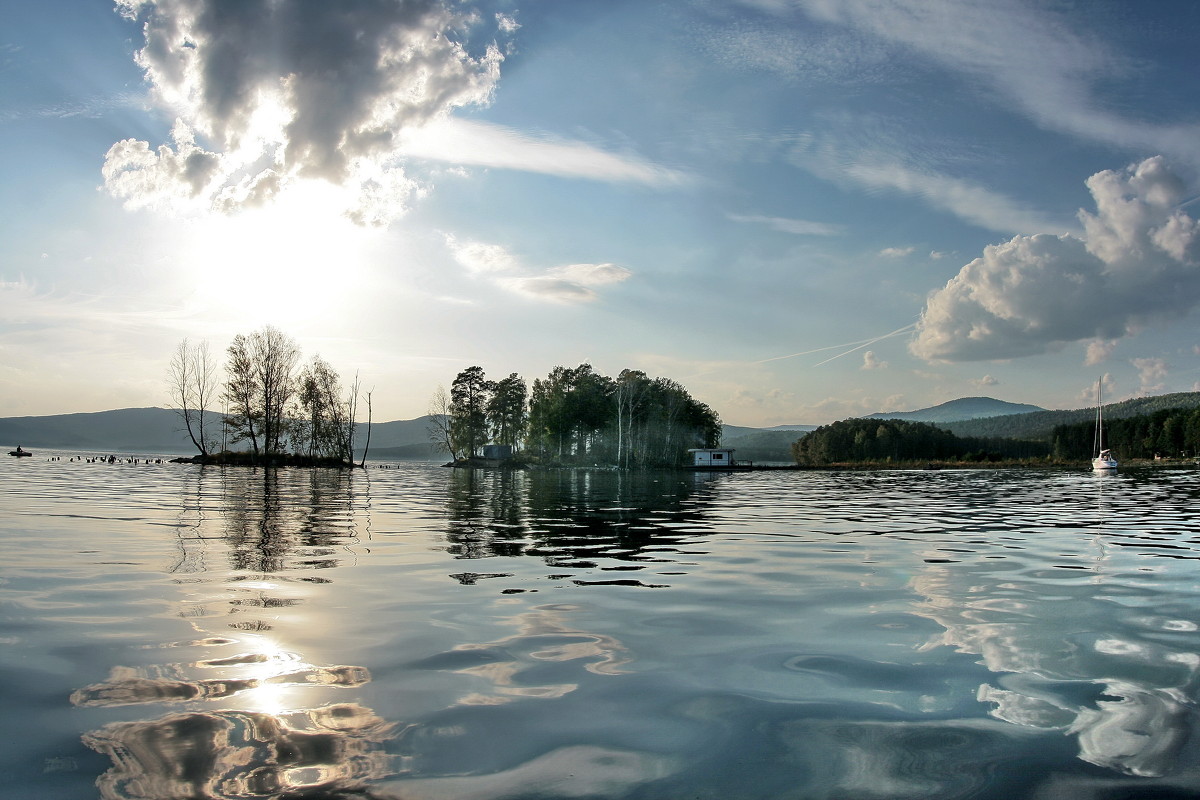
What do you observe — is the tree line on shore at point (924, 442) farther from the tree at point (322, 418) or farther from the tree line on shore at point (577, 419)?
the tree at point (322, 418)

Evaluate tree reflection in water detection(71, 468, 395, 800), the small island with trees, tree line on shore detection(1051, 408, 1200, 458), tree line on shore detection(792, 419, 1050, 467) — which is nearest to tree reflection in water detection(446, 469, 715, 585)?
tree reflection in water detection(71, 468, 395, 800)

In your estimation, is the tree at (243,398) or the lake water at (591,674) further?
the tree at (243,398)

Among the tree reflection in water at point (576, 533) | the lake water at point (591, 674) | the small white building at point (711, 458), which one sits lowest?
the small white building at point (711, 458)

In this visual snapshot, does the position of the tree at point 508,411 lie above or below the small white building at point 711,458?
above

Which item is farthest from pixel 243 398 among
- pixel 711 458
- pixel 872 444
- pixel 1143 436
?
pixel 1143 436

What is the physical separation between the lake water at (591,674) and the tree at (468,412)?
347 ft

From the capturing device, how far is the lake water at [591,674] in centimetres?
348

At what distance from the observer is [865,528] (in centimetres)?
1686

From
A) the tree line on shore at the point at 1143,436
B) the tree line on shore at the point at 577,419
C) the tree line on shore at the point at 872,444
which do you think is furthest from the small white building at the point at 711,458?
the tree line on shore at the point at 1143,436

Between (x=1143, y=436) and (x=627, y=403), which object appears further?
(x=1143, y=436)

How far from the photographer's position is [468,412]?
386 ft

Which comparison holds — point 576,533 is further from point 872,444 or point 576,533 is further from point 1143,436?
point 1143,436

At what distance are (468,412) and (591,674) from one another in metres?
115

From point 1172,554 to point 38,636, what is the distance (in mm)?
15837
